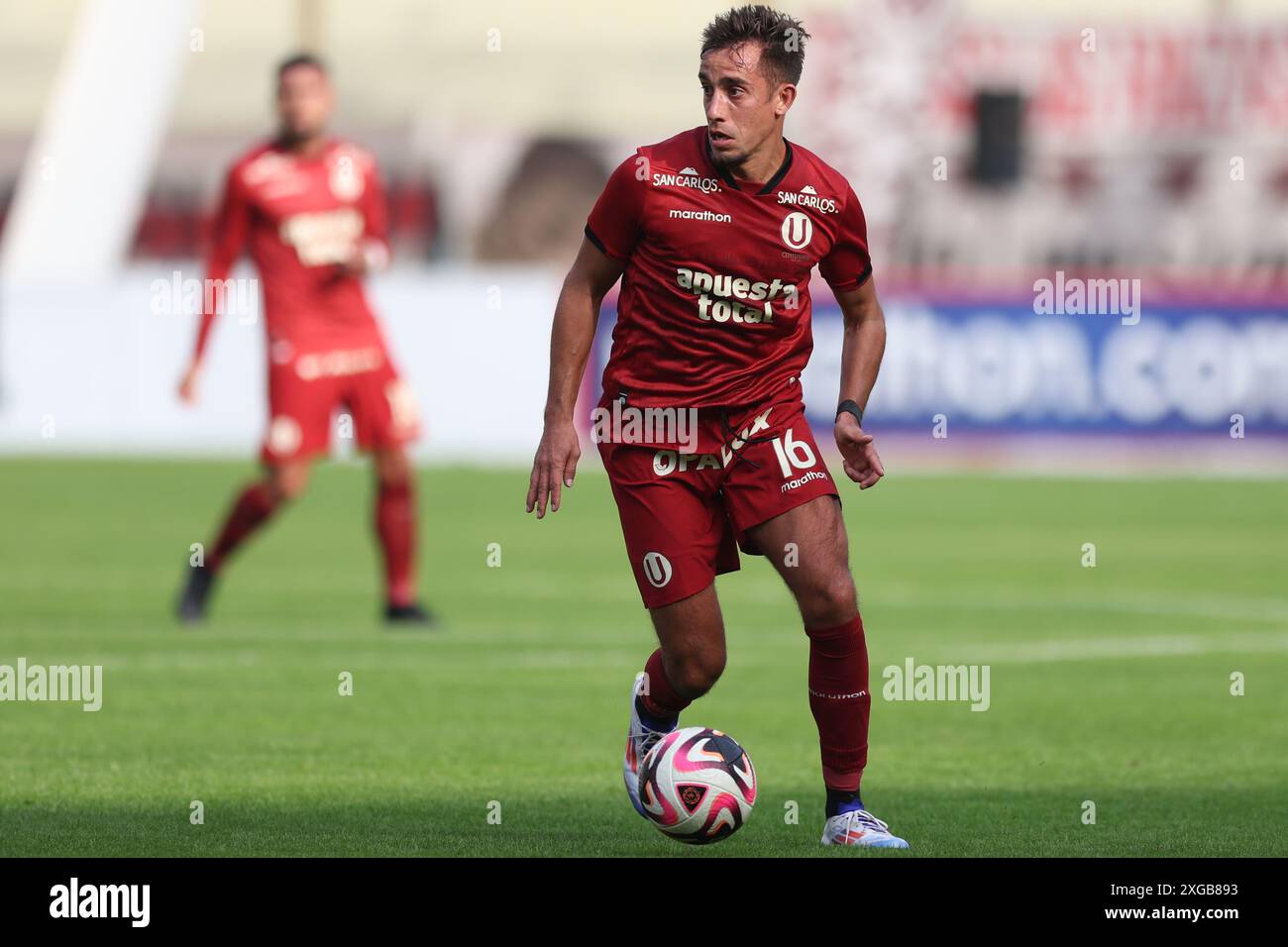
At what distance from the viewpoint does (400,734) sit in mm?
9594

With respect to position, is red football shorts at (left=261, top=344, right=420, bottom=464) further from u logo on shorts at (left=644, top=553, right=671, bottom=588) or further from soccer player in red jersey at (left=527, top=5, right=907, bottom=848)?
u logo on shorts at (left=644, top=553, right=671, bottom=588)

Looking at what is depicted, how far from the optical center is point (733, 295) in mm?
7285

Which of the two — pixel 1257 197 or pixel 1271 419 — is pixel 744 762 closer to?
pixel 1271 419

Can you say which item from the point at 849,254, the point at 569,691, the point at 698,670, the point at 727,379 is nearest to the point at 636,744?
the point at 698,670

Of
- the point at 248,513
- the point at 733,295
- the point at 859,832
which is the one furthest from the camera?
the point at 248,513

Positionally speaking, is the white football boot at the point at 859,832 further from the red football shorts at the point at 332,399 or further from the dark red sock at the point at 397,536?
the red football shorts at the point at 332,399

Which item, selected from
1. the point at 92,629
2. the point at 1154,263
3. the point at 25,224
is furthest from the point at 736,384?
the point at 1154,263

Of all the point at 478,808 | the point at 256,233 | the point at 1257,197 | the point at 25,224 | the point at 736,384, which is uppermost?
the point at 1257,197

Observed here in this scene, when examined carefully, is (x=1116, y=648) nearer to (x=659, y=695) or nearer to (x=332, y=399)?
(x=332, y=399)

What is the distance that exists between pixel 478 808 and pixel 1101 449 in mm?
18348

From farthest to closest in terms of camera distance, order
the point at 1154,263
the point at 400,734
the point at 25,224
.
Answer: the point at 1154,263, the point at 25,224, the point at 400,734

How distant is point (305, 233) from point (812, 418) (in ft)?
41.1

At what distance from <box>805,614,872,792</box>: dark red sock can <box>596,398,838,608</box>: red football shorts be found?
40 cm

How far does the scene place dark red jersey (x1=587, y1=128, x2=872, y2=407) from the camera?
23.7 feet
